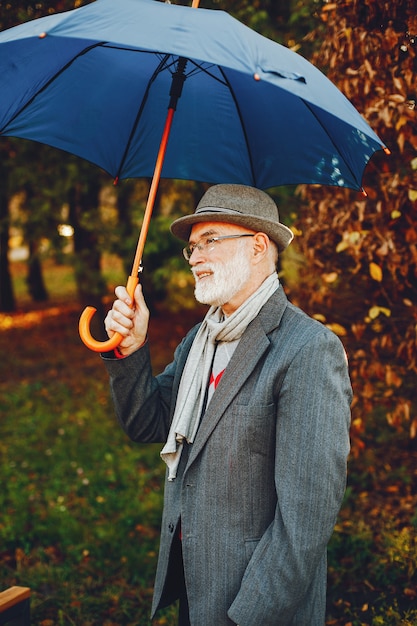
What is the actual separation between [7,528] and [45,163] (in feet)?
16.3

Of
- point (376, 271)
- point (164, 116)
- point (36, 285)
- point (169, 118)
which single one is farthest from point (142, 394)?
point (36, 285)

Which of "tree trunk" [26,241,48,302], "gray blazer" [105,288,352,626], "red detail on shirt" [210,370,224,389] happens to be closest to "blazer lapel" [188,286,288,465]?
"gray blazer" [105,288,352,626]

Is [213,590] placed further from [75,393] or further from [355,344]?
[75,393]

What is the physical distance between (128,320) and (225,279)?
1.33 feet

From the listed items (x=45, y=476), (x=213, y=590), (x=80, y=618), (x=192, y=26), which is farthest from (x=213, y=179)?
(x=45, y=476)

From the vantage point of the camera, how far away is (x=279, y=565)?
6.49ft

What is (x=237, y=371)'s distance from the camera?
222 centimetres

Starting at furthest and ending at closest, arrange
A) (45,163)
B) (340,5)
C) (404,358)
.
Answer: (45,163) → (404,358) → (340,5)

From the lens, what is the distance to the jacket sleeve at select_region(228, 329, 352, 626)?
1984 millimetres

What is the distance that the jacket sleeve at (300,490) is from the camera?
1984mm

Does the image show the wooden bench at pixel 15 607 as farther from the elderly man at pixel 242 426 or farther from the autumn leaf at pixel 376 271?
the autumn leaf at pixel 376 271

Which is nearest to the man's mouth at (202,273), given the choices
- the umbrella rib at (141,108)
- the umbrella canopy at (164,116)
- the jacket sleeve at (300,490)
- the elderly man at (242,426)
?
the elderly man at (242,426)

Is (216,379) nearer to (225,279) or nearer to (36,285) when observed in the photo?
(225,279)

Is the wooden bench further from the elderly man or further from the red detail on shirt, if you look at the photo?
the red detail on shirt
